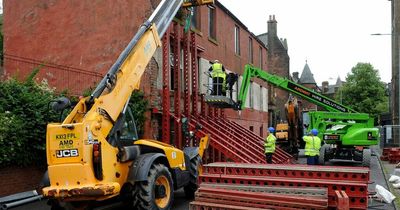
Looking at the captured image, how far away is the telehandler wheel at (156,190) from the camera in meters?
8.14

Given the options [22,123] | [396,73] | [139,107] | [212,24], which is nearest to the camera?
[22,123]

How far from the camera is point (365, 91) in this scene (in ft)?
208

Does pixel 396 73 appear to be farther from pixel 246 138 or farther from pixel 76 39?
pixel 76 39

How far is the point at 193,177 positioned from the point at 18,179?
4.23 metres

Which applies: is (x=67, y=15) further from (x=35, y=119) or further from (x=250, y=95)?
(x=250, y=95)

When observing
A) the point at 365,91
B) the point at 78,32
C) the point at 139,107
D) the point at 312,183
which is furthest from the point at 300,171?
the point at 365,91

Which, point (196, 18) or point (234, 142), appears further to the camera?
point (196, 18)

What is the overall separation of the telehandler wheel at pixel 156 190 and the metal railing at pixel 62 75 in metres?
6.45

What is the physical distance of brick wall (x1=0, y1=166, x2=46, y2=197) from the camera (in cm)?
1031

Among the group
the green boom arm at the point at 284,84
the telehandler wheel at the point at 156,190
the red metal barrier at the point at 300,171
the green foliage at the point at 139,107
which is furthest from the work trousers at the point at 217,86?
the telehandler wheel at the point at 156,190

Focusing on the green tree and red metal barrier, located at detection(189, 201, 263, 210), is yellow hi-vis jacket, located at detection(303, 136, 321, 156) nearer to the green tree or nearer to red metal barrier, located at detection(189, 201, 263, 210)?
red metal barrier, located at detection(189, 201, 263, 210)

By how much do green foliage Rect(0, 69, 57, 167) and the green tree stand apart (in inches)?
2254

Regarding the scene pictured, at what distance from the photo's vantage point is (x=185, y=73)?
17047 millimetres

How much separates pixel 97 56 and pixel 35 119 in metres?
4.47
